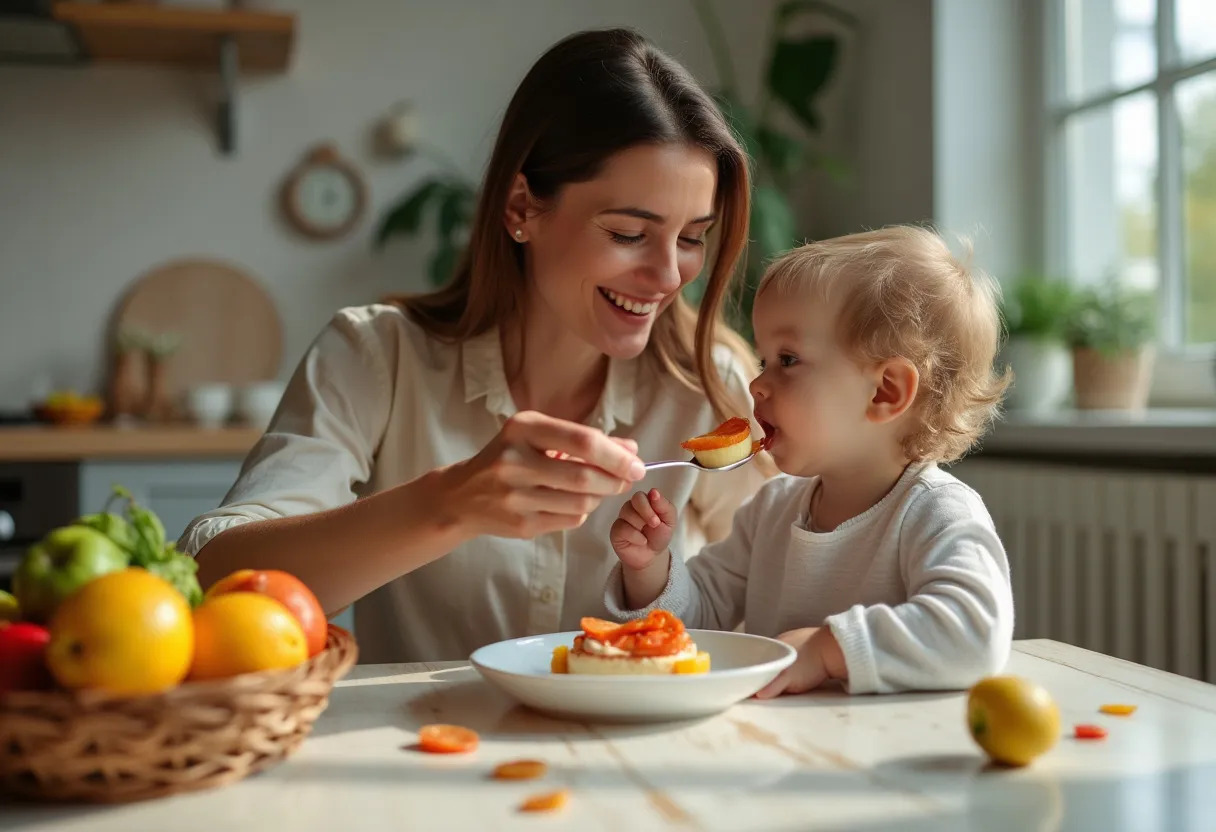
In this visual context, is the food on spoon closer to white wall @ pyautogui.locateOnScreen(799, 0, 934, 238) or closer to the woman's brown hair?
the woman's brown hair

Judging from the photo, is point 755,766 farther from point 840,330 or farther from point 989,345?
point 989,345

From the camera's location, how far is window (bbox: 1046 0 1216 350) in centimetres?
289

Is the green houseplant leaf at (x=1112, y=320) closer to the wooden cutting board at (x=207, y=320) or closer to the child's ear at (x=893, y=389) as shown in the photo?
the child's ear at (x=893, y=389)

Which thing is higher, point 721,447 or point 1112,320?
point 1112,320

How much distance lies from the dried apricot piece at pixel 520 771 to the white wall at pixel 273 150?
3.01 m

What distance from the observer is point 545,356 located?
1911 millimetres

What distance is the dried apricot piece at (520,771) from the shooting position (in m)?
0.91

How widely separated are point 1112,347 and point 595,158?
67.6 inches

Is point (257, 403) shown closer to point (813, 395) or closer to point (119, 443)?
point (119, 443)

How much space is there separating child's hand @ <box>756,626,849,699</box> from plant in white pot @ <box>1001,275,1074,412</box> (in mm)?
2014

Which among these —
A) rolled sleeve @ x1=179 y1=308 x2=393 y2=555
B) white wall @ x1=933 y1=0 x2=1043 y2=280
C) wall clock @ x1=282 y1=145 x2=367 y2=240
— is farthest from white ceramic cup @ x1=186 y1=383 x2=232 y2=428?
white wall @ x1=933 y1=0 x2=1043 y2=280

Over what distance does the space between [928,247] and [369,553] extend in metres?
0.79

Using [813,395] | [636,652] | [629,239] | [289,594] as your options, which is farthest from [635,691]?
[629,239]

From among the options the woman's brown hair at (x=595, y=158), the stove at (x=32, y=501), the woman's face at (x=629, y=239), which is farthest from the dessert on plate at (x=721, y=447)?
the stove at (x=32, y=501)
